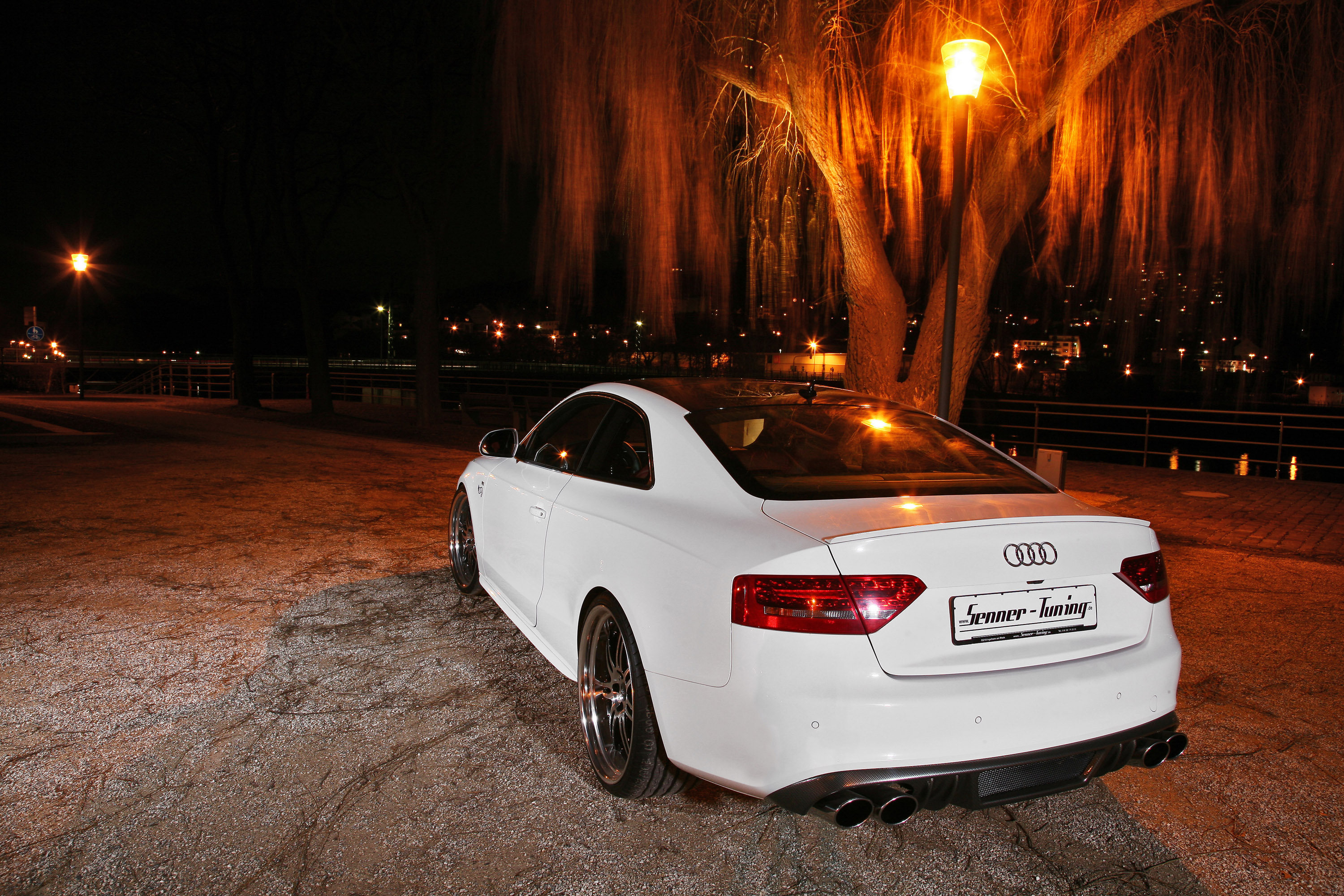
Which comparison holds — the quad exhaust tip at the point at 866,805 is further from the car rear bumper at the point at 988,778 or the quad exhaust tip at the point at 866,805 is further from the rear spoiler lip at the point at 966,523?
the rear spoiler lip at the point at 966,523

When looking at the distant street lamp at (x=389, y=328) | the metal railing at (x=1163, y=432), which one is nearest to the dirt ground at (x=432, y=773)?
the metal railing at (x=1163, y=432)

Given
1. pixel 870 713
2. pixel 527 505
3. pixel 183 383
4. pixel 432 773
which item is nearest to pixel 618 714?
pixel 432 773

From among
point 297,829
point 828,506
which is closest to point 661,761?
point 828,506

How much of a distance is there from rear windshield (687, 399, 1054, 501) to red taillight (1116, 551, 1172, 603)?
412 millimetres

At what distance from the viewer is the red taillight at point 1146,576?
8.39 feet

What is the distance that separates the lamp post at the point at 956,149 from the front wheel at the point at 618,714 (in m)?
5.54

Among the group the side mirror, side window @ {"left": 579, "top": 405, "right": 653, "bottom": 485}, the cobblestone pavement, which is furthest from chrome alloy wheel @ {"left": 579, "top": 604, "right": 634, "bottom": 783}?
the cobblestone pavement

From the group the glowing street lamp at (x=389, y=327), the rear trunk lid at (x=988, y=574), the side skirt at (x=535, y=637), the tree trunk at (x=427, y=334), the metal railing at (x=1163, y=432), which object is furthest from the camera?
the glowing street lamp at (x=389, y=327)

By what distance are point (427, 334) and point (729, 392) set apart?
54.4 ft

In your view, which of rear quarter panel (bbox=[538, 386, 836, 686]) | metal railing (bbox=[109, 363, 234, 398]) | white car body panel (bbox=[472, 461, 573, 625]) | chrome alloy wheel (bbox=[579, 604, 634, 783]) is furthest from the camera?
metal railing (bbox=[109, 363, 234, 398])

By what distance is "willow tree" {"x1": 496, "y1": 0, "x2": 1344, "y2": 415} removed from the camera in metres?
7.90

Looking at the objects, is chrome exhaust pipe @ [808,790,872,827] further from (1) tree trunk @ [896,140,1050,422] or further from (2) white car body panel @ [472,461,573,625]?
(1) tree trunk @ [896,140,1050,422]

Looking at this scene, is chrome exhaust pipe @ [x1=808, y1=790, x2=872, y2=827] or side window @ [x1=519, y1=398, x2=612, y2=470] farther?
side window @ [x1=519, y1=398, x2=612, y2=470]

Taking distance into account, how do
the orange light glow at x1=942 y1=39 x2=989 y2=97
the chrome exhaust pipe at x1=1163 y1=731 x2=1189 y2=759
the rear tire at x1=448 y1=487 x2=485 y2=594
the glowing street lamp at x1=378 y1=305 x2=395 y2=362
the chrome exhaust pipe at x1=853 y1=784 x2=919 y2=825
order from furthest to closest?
the glowing street lamp at x1=378 y1=305 x2=395 y2=362 → the orange light glow at x1=942 y1=39 x2=989 y2=97 → the rear tire at x1=448 y1=487 x2=485 y2=594 → the chrome exhaust pipe at x1=1163 y1=731 x2=1189 y2=759 → the chrome exhaust pipe at x1=853 y1=784 x2=919 y2=825
